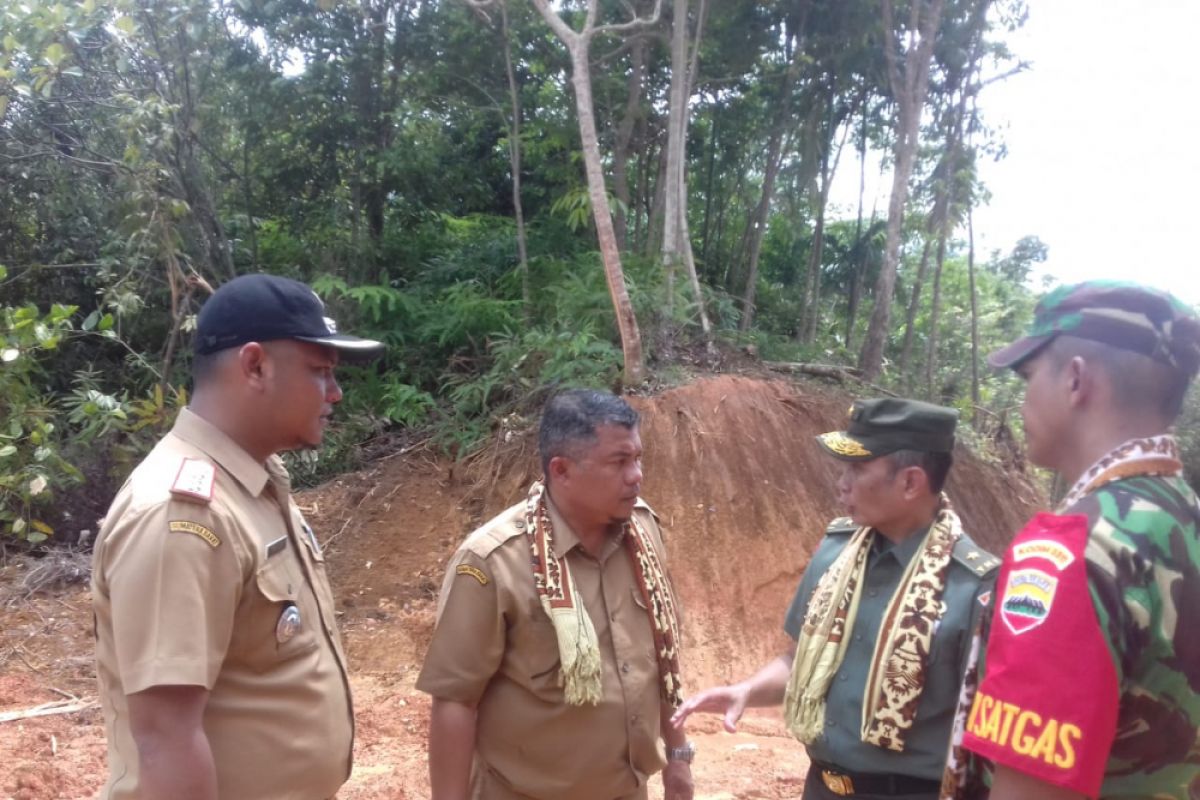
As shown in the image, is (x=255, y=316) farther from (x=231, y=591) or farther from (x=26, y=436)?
(x=26, y=436)

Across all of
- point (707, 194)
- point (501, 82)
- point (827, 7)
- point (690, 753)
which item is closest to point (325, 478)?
point (501, 82)

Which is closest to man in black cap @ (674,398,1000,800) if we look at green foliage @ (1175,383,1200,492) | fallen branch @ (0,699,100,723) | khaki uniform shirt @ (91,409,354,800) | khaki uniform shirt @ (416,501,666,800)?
khaki uniform shirt @ (416,501,666,800)

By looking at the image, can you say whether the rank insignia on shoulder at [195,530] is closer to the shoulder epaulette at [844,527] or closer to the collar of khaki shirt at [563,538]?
the collar of khaki shirt at [563,538]

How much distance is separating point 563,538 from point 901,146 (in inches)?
391

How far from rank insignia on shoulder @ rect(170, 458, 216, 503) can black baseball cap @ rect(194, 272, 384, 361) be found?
0.27 m

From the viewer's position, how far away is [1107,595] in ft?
4.17

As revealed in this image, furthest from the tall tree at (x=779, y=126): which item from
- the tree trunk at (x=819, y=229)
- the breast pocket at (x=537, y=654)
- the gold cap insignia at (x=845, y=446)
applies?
the breast pocket at (x=537, y=654)

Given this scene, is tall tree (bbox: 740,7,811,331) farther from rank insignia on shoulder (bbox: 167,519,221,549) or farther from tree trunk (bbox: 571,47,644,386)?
rank insignia on shoulder (bbox: 167,519,221,549)

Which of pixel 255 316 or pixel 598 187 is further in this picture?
pixel 598 187

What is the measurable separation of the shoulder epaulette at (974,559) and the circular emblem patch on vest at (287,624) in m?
1.66

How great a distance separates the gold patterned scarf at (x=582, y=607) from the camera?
2.25 m

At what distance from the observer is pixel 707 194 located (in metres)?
13.5

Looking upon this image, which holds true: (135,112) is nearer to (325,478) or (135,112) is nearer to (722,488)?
(325,478)

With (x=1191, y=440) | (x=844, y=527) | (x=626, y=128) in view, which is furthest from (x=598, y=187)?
(x=1191, y=440)
